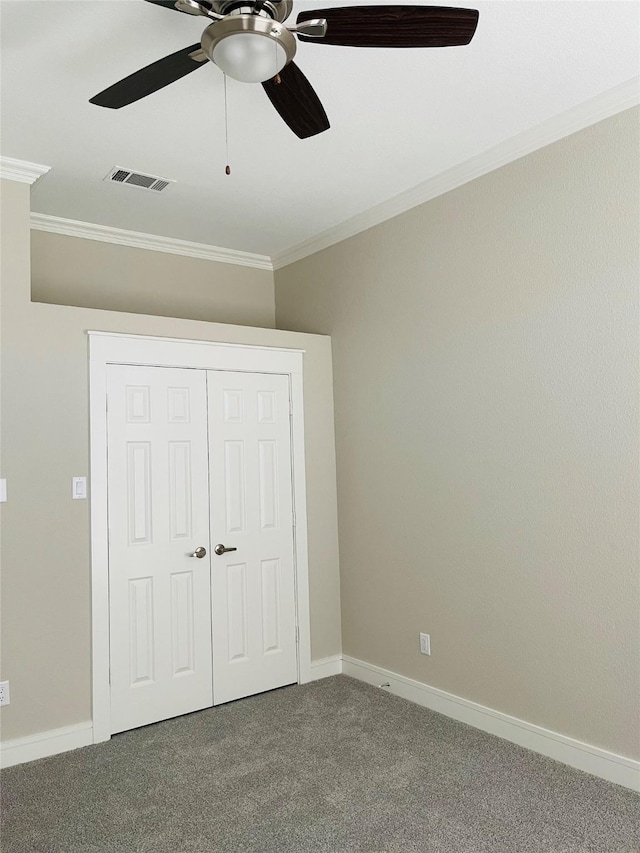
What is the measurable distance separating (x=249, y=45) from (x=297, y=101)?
40cm

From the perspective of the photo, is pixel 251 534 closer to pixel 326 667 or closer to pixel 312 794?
pixel 326 667

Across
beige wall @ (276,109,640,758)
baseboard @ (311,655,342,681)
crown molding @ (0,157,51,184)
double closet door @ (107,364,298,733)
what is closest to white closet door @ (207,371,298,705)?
double closet door @ (107,364,298,733)

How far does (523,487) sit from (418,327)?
3.63 ft

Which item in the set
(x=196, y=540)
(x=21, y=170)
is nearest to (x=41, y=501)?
(x=196, y=540)

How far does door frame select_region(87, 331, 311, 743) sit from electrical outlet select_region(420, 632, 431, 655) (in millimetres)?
786

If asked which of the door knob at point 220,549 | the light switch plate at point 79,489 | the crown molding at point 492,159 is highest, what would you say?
the crown molding at point 492,159

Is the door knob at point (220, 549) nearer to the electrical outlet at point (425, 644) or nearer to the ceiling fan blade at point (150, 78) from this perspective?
the electrical outlet at point (425, 644)

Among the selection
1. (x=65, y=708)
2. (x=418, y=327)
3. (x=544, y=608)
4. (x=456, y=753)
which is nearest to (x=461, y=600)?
(x=544, y=608)

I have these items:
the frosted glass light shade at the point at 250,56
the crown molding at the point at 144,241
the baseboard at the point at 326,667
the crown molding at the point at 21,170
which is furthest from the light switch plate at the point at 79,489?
the frosted glass light shade at the point at 250,56

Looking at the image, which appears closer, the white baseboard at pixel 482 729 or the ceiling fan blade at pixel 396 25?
the ceiling fan blade at pixel 396 25

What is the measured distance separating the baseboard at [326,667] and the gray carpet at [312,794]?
615 mm

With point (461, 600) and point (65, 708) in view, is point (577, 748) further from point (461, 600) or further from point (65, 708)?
point (65, 708)

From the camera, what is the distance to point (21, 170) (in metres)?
3.24

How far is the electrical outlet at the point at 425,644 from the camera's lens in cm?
360
